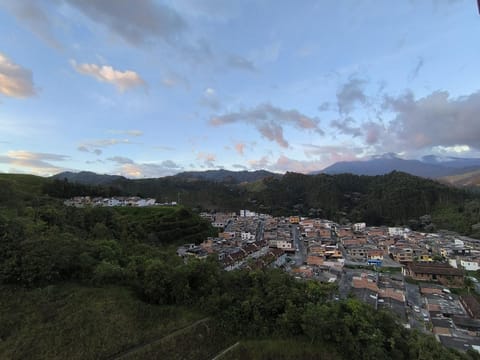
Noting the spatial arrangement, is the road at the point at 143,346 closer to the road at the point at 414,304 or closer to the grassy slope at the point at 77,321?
the grassy slope at the point at 77,321

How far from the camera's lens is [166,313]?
9641 mm

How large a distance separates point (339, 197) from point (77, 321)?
7598 centimetres

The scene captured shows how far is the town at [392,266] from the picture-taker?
56.4 feet

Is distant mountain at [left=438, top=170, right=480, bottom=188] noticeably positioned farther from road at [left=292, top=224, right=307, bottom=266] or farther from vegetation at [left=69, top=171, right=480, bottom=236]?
road at [left=292, top=224, right=307, bottom=266]

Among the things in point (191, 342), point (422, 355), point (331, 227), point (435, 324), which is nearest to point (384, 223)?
point (331, 227)

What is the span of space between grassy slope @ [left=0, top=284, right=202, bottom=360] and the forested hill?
42.4 metres

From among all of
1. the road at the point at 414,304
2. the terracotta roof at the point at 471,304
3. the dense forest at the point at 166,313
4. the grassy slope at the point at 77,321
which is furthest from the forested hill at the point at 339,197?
the grassy slope at the point at 77,321

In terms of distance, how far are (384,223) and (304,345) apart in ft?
194

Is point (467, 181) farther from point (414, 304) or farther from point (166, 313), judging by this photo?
point (166, 313)

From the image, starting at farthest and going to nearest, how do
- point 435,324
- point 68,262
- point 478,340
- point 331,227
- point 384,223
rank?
point 384,223 → point 331,227 → point 435,324 → point 478,340 → point 68,262

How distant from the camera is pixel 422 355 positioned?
8.84m

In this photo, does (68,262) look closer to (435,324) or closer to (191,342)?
(191,342)

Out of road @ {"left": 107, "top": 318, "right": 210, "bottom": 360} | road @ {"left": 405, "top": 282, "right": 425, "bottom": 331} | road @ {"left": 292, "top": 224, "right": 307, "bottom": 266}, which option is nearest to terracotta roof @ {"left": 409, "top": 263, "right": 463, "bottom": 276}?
road @ {"left": 405, "top": 282, "right": 425, "bottom": 331}

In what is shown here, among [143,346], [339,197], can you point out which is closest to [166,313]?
[143,346]
